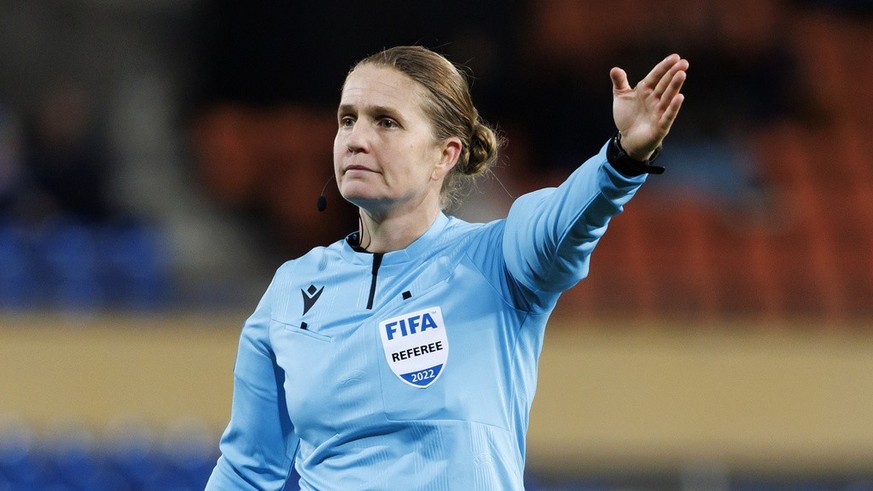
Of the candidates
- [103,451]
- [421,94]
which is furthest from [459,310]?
[103,451]

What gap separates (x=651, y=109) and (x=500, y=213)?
5606 millimetres

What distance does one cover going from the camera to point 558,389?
7480mm

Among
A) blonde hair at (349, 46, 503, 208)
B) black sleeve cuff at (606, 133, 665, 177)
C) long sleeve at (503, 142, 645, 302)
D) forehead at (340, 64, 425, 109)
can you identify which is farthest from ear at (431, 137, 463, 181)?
black sleeve cuff at (606, 133, 665, 177)

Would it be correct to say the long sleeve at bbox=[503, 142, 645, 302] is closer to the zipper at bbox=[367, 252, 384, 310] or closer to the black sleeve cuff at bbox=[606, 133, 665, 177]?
the black sleeve cuff at bbox=[606, 133, 665, 177]

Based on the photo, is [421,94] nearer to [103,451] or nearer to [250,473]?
[250,473]

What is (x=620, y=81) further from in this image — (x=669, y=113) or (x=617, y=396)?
(x=617, y=396)

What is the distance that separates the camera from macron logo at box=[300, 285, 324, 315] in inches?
106

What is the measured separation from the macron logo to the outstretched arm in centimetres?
78

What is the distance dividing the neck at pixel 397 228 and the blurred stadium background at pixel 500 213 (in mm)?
3959

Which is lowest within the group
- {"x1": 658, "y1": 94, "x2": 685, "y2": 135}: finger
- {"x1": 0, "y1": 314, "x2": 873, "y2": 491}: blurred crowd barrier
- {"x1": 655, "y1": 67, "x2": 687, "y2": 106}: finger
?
{"x1": 658, "y1": 94, "x2": 685, "y2": 135}: finger

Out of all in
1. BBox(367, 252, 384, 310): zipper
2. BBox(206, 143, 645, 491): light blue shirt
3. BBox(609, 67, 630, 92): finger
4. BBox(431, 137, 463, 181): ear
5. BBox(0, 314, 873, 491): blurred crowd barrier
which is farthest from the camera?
BBox(0, 314, 873, 491): blurred crowd barrier

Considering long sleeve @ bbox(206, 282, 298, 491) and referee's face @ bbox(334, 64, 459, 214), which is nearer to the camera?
referee's face @ bbox(334, 64, 459, 214)

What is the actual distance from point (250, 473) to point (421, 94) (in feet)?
2.90

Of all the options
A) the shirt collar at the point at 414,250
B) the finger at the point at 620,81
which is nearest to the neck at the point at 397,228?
the shirt collar at the point at 414,250
